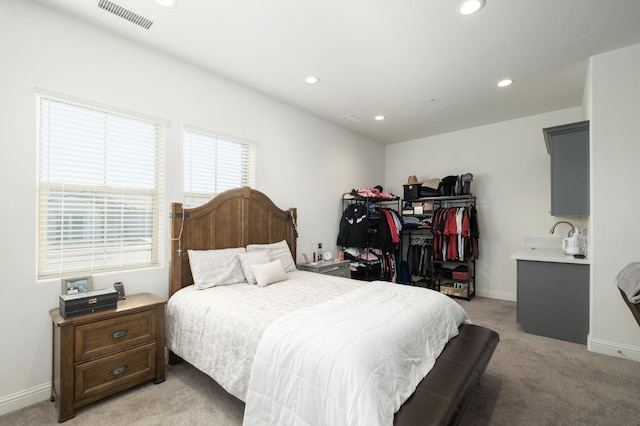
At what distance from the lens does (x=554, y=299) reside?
3139mm

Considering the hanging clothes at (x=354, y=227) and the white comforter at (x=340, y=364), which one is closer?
the white comforter at (x=340, y=364)

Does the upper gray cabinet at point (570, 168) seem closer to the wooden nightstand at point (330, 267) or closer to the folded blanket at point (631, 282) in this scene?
the folded blanket at point (631, 282)

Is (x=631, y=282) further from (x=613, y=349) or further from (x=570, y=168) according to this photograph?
(x=570, y=168)

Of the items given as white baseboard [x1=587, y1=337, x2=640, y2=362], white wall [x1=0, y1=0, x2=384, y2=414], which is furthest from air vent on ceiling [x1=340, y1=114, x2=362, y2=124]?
white baseboard [x1=587, y1=337, x2=640, y2=362]

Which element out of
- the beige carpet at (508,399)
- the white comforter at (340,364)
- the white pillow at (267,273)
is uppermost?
the white pillow at (267,273)

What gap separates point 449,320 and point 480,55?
8.07ft

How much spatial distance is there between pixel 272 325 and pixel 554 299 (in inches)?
127

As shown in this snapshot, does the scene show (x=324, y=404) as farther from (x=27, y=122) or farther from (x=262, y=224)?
(x=27, y=122)

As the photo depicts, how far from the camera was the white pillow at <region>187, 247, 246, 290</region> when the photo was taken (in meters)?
2.62

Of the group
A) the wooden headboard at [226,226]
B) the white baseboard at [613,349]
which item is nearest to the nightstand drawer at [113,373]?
the wooden headboard at [226,226]

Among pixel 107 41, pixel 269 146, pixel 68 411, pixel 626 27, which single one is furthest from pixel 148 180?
pixel 626 27

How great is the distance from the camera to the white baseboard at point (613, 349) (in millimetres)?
2652

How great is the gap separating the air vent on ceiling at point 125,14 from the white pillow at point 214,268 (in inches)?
77.3

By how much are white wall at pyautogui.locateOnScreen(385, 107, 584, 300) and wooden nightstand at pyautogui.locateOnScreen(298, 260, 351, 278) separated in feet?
8.01
